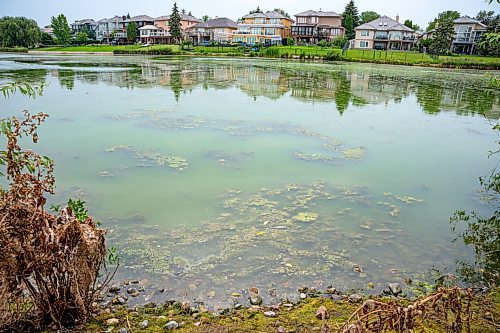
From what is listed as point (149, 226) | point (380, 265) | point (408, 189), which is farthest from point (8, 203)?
point (408, 189)

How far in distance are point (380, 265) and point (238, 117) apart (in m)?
10.6

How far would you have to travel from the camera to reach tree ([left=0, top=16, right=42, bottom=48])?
7238 cm

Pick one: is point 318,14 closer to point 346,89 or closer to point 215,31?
point 215,31

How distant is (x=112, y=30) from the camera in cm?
11175

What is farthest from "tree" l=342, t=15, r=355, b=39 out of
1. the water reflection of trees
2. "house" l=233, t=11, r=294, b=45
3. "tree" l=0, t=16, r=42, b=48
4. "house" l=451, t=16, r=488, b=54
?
"tree" l=0, t=16, r=42, b=48

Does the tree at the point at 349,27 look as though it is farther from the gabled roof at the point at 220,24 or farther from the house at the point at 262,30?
the gabled roof at the point at 220,24

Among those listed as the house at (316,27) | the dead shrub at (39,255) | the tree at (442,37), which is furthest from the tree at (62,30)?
the dead shrub at (39,255)

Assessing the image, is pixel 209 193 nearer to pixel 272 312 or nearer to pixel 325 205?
pixel 325 205

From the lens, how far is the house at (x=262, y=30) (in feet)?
283

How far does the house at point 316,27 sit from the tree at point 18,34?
2165 inches

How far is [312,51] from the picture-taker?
6456 centimetres

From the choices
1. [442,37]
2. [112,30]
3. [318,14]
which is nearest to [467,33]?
[442,37]

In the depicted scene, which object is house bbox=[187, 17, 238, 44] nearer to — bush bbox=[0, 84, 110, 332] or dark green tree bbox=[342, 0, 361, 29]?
dark green tree bbox=[342, 0, 361, 29]

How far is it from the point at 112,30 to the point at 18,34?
135 ft
